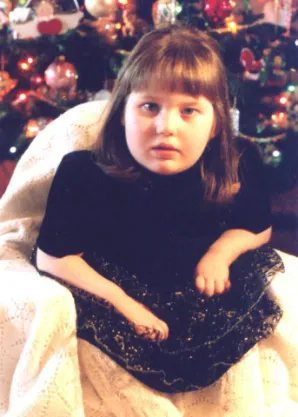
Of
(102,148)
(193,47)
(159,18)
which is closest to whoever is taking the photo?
(193,47)

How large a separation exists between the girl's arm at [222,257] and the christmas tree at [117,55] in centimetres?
58

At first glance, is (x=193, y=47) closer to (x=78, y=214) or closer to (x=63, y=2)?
(x=78, y=214)

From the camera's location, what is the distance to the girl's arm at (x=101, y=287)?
0.90m

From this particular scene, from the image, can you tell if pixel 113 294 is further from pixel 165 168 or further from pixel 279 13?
pixel 279 13

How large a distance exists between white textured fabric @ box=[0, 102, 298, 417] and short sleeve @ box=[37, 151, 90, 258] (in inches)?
3.0

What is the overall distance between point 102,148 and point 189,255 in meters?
0.29

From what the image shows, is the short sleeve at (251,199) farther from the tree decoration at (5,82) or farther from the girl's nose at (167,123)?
the tree decoration at (5,82)

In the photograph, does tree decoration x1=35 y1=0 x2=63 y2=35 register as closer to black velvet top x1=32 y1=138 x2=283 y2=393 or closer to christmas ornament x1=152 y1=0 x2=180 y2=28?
christmas ornament x1=152 y1=0 x2=180 y2=28

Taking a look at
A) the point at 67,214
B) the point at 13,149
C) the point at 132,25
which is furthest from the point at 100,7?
the point at 67,214

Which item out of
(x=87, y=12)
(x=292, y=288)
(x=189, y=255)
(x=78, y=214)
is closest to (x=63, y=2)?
(x=87, y=12)

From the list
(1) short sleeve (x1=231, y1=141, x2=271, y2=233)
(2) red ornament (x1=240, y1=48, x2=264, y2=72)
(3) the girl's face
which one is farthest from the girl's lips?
(2) red ornament (x1=240, y1=48, x2=264, y2=72)

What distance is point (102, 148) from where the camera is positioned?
41.9 inches

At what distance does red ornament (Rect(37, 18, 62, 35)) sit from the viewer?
1.60 metres

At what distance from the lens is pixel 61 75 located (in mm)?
1613
